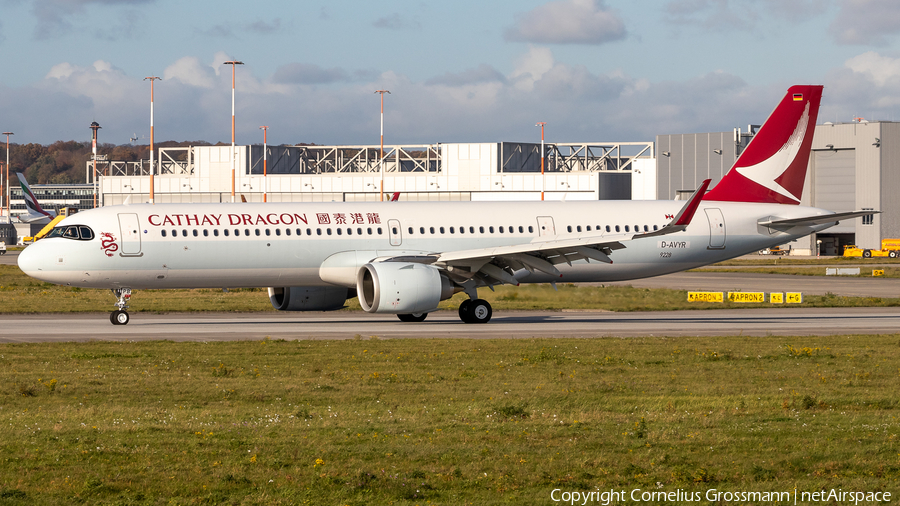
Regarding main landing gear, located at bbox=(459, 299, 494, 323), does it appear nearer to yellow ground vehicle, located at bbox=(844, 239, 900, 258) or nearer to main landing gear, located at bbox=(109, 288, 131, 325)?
main landing gear, located at bbox=(109, 288, 131, 325)

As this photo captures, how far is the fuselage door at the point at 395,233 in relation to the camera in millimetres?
33969

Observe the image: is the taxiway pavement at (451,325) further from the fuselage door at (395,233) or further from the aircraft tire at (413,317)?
the fuselage door at (395,233)

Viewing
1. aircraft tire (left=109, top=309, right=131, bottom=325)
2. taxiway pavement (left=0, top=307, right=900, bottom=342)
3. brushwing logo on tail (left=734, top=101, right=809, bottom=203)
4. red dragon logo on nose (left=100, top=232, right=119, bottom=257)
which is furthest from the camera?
brushwing logo on tail (left=734, top=101, right=809, bottom=203)

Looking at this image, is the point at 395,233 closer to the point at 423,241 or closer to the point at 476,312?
the point at 423,241

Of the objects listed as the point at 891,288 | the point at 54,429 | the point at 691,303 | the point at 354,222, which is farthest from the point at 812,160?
the point at 54,429

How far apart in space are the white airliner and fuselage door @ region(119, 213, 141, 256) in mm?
33

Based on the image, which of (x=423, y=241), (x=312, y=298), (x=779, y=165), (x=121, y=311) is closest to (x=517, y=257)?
(x=423, y=241)

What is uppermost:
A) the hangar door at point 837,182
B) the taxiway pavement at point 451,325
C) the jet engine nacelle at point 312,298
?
the hangar door at point 837,182

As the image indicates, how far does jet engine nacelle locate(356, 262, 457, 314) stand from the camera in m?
30.9

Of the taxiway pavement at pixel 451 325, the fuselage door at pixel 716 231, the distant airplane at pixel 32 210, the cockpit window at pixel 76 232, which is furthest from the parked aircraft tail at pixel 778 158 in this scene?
the distant airplane at pixel 32 210

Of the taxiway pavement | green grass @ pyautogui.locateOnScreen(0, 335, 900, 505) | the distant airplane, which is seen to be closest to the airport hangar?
the distant airplane

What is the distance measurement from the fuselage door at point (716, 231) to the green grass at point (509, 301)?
204 inches

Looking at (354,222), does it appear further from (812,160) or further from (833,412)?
(812,160)

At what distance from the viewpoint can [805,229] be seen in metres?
36.8
